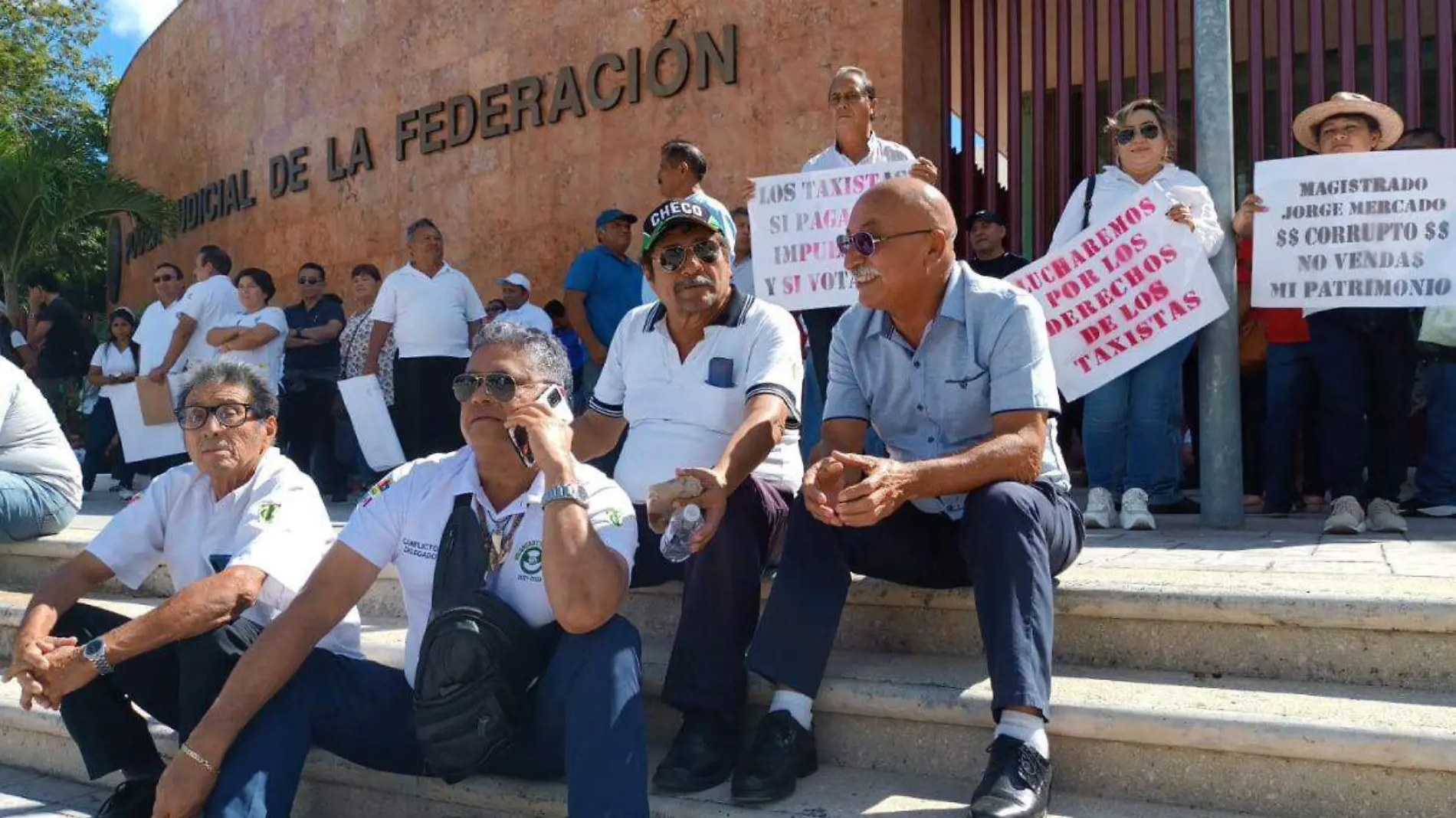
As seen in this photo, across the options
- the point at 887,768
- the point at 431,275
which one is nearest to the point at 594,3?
the point at 431,275

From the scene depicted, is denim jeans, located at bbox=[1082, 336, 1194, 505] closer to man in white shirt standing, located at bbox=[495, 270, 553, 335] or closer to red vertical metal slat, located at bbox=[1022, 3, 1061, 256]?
red vertical metal slat, located at bbox=[1022, 3, 1061, 256]

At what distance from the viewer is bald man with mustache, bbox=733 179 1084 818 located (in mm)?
2639

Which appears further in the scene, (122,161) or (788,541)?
(122,161)

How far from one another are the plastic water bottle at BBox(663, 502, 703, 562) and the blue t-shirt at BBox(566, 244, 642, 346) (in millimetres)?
3997

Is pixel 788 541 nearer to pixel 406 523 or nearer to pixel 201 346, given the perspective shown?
pixel 406 523

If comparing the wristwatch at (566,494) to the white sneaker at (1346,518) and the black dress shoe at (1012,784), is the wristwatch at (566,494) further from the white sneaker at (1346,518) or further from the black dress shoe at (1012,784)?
the white sneaker at (1346,518)

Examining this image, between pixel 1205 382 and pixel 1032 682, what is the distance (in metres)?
2.46

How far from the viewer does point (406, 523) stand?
3.04 meters

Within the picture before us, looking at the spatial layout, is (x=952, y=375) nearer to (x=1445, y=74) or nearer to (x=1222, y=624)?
(x=1222, y=624)

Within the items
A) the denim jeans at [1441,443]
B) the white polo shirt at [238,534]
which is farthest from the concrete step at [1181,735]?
the denim jeans at [1441,443]

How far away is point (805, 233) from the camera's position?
5.16 metres

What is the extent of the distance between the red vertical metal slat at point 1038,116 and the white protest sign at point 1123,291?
267 centimetres

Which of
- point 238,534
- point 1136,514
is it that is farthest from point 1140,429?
point 238,534

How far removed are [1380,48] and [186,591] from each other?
6442 millimetres
